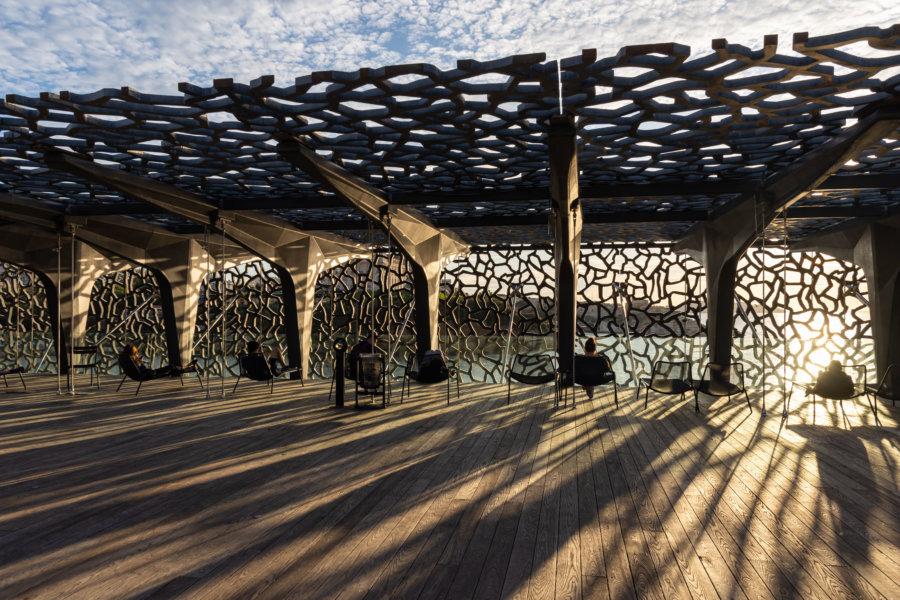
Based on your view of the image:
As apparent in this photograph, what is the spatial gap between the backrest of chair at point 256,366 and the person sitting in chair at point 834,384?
8896 millimetres

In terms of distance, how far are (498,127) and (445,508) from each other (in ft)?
14.1

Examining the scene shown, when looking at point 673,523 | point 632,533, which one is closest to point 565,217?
point 673,523

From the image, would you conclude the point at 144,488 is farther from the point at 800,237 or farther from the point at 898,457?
the point at 800,237

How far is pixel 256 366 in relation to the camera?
10.6m

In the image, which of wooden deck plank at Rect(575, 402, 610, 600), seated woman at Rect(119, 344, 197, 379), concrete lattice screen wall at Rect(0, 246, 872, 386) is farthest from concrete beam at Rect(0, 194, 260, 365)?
wooden deck plank at Rect(575, 402, 610, 600)

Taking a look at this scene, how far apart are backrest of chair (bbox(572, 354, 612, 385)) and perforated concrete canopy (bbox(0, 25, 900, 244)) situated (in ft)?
9.42

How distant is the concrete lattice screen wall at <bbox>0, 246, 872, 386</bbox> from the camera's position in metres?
15.8

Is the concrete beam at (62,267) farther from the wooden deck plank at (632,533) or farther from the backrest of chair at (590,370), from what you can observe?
the wooden deck plank at (632,533)

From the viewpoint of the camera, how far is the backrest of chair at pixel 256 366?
34.5 feet

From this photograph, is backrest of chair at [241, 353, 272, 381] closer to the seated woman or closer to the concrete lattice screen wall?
the seated woman

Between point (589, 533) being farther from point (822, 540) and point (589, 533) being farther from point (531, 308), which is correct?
point (531, 308)

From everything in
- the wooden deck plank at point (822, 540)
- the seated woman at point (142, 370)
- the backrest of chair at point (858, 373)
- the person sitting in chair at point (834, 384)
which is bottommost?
the backrest of chair at point (858, 373)

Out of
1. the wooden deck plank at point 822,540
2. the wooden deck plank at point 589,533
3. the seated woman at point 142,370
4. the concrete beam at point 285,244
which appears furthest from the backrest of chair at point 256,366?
the wooden deck plank at point 822,540

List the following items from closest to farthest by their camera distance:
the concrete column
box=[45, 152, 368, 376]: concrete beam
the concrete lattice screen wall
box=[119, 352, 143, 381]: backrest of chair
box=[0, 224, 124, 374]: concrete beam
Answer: the concrete column, box=[45, 152, 368, 376]: concrete beam, box=[119, 352, 143, 381]: backrest of chair, box=[0, 224, 124, 374]: concrete beam, the concrete lattice screen wall
